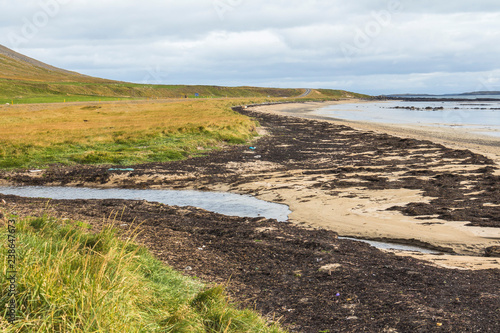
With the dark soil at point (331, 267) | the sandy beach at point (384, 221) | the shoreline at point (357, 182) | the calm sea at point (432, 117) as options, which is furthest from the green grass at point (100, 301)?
the calm sea at point (432, 117)

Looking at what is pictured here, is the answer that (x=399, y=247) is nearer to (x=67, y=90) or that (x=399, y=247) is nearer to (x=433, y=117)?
(x=433, y=117)

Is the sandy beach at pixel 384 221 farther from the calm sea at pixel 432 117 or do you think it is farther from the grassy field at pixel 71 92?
the grassy field at pixel 71 92

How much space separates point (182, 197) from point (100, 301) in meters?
11.4

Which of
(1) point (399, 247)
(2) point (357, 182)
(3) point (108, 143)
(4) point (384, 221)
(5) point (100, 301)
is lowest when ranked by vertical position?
(1) point (399, 247)

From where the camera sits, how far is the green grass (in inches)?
153

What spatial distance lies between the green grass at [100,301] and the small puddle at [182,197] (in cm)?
715

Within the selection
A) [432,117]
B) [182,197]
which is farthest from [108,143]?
[432,117]

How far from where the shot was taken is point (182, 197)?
611 inches

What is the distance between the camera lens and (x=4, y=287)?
4.20 meters

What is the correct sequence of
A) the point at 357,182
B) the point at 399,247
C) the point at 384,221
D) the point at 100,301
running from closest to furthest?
the point at 100,301 → the point at 399,247 → the point at 384,221 → the point at 357,182

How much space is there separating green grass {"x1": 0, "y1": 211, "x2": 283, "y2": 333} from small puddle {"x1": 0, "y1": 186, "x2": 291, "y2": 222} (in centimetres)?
715

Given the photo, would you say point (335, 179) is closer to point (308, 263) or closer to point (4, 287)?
point (308, 263)

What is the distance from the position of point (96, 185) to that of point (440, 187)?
1339 centimetres

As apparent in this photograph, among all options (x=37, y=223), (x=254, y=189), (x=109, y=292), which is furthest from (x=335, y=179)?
(x=109, y=292)
